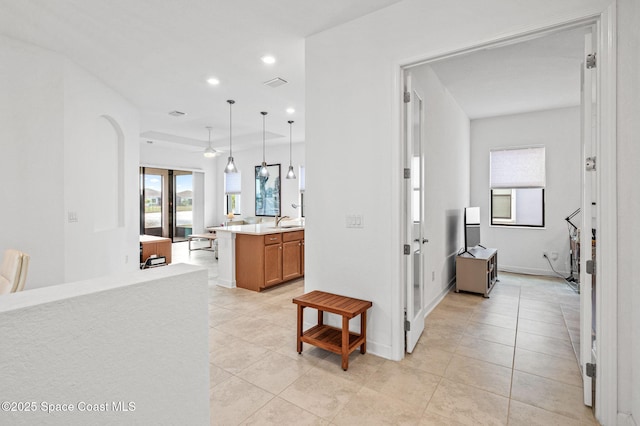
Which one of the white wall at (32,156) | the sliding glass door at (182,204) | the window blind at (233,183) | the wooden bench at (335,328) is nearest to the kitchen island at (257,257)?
the wooden bench at (335,328)

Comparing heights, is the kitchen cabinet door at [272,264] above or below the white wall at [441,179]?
below

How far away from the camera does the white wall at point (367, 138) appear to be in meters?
2.31

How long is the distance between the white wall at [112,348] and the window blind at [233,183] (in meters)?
8.75

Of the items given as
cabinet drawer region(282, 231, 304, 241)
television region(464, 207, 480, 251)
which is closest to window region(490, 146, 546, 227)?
television region(464, 207, 480, 251)

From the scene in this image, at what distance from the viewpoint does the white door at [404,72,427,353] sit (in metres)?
2.56

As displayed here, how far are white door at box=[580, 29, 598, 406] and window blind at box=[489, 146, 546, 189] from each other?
13.3 ft

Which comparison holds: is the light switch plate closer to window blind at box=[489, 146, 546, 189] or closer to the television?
the television

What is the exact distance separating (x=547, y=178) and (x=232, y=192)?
26.2 ft

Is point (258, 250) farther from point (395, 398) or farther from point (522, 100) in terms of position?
point (522, 100)

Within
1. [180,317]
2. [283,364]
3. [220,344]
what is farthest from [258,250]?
[180,317]

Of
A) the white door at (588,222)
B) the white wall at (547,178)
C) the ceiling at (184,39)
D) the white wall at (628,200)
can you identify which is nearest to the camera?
the white wall at (628,200)

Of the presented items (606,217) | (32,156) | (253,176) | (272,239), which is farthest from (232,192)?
(606,217)

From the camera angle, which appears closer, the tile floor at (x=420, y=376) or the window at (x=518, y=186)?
the tile floor at (x=420, y=376)

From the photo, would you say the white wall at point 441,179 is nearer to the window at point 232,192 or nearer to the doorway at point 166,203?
the window at point 232,192
